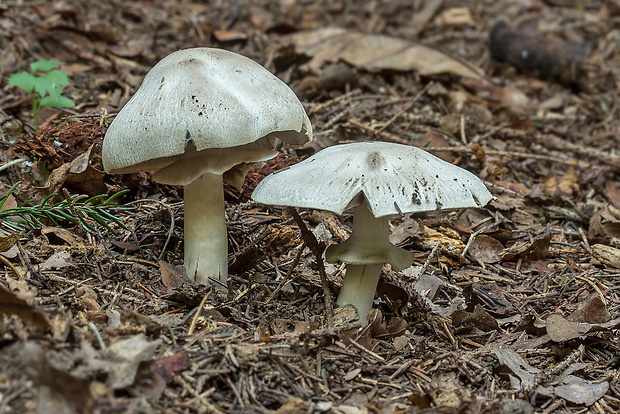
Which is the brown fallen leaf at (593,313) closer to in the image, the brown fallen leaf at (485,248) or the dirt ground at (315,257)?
the dirt ground at (315,257)

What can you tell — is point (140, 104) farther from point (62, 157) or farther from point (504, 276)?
point (504, 276)

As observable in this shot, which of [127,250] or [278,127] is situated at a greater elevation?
[278,127]

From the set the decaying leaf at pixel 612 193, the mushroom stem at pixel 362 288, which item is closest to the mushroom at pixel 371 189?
the mushroom stem at pixel 362 288

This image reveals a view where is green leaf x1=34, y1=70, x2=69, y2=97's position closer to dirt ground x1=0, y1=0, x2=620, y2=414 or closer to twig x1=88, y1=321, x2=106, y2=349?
dirt ground x1=0, y1=0, x2=620, y2=414

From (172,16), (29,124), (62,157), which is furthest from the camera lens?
(172,16)

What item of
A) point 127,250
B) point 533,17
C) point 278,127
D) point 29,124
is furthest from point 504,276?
point 533,17

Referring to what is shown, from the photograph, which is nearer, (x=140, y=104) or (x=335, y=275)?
(x=140, y=104)

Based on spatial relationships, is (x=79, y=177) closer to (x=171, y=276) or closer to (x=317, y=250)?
(x=171, y=276)
